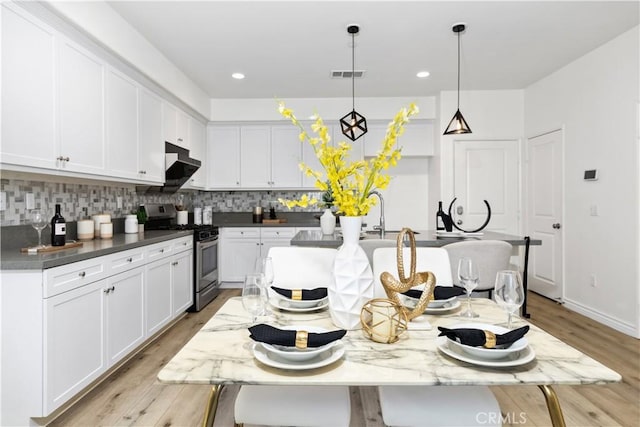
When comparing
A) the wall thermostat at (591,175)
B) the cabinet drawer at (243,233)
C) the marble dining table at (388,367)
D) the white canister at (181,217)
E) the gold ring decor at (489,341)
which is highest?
the wall thermostat at (591,175)

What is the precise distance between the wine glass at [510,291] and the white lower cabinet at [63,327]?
6.68ft

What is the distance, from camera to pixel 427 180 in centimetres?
555

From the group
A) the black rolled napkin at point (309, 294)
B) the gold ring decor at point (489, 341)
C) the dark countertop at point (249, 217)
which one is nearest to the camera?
the gold ring decor at point (489, 341)

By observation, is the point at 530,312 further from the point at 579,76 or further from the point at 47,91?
the point at 47,91

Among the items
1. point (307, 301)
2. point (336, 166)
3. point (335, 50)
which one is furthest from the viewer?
point (335, 50)

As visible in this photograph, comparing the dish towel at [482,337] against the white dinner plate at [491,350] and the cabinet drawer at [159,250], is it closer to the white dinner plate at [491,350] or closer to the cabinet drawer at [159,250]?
the white dinner plate at [491,350]

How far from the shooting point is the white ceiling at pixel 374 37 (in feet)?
9.00

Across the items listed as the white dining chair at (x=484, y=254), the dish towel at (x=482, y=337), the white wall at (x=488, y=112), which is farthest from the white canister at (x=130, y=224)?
the white wall at (x=488, y=112)

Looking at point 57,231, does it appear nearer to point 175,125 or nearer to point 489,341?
point 175,125

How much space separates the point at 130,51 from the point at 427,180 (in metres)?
4.19

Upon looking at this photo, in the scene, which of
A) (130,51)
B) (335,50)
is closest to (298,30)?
(335,50)

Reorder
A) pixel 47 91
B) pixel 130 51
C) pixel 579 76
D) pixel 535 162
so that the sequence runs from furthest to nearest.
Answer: pixel 535 162 < pixel 579 76 < pixel 130 51 < pixel 47 91

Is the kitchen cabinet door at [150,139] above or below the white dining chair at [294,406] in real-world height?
above

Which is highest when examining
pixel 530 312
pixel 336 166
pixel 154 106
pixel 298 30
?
pixel 298 30
